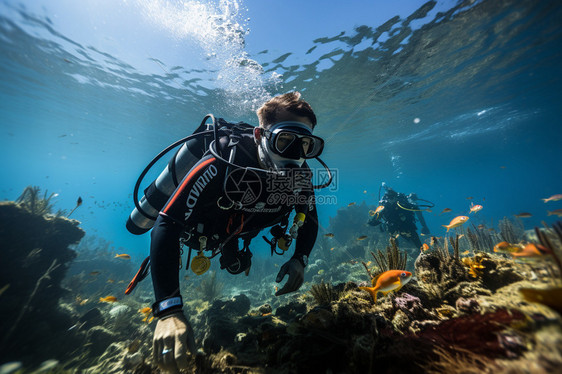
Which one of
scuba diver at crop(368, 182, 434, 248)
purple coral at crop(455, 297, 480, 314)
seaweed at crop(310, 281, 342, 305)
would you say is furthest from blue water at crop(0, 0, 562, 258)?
purple coral at crop(455, 297, 480, 314)

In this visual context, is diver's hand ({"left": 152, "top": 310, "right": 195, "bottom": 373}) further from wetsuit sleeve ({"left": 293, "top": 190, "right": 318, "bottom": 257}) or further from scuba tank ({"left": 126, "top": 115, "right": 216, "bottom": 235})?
scuba tank ({"left": 126, "top": 115, "right": 216, "bottom": 235})

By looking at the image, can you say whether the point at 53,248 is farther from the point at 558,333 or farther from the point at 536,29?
the point at 536,29

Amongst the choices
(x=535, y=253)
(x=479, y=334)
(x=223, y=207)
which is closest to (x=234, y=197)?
(x=223, y=207)

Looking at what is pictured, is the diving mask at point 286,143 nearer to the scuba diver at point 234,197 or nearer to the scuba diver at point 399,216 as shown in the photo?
the scuba diver at point 234,197

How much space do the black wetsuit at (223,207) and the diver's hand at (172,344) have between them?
0.28 m

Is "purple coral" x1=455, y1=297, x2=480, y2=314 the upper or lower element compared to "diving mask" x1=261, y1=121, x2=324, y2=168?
lower

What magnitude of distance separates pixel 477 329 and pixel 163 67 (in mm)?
16504

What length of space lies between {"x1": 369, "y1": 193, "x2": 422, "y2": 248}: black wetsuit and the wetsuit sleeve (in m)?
9.15

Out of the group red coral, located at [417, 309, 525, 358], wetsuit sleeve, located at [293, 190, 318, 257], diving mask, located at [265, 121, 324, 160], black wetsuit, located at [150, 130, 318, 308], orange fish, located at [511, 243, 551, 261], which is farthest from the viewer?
wetsuit sleeve, located at [293, 190, 318, 257]

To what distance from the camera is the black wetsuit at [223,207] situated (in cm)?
208

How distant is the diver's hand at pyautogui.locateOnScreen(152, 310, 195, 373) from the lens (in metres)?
1.57

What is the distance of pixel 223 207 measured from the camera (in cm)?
279

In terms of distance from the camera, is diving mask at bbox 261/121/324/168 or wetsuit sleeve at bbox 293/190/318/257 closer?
diving mask at bbox 261/121/324/168

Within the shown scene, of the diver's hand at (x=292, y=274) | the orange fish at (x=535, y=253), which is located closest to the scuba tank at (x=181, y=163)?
the diver's hand at (x=292, y=274)
